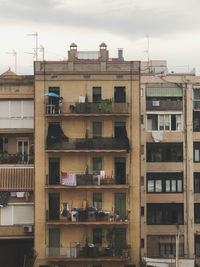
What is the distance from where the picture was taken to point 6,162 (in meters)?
44.1

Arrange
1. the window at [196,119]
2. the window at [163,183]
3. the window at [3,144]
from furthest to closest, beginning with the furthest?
1. the window at [196,119]
2. the window at [163,183]
3. the window at [3,144]

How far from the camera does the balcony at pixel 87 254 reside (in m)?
41.3

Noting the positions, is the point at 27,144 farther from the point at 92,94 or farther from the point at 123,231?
the point at 123,231

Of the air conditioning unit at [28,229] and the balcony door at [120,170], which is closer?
the balcony door at [120,170]

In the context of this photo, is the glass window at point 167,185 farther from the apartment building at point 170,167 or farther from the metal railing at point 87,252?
the metal railing at point 87,252

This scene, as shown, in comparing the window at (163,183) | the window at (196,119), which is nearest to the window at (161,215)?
the window at (163,183)

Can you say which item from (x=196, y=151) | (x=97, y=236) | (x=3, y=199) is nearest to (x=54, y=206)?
(x=97, y=236)

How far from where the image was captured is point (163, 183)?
2066 inches

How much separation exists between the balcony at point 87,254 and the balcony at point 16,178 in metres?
5.70

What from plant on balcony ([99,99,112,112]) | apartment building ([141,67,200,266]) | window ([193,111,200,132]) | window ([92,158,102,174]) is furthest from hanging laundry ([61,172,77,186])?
window ([193,111,200,132])

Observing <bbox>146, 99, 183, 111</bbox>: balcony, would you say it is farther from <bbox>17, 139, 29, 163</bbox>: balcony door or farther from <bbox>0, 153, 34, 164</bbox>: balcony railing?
<bbox>0, 153, 34, 164</bbox>: balcony railing

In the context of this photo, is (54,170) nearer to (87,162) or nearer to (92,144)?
(87,162)

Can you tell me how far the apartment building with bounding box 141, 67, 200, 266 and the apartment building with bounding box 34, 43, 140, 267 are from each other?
32.6 feet

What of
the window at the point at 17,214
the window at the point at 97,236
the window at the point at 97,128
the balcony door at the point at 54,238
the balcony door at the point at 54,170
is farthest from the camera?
the window at the point at 17,214
